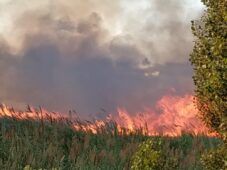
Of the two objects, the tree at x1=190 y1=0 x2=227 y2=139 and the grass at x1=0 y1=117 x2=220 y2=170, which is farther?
the grass at x1=0 y1=117 x2=220 y2=170

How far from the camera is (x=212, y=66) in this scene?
662 inches

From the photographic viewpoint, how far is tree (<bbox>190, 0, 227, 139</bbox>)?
16703 millimetres

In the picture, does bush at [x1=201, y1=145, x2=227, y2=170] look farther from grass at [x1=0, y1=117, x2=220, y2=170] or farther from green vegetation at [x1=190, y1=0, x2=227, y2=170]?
grass at [x1=0, y1=117, x2=220, y2=170]

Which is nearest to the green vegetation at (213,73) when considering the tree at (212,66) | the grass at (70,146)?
the tree at (212,66)

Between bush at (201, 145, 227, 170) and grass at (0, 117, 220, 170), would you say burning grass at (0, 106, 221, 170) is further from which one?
bush at (201, 145, 227, 170)

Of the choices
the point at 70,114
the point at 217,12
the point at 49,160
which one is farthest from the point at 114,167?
the point at 217,12

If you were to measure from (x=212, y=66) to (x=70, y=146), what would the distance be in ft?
51.3

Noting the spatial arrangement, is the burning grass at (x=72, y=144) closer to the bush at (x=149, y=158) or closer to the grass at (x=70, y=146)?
the grass at (x=70, y=146)

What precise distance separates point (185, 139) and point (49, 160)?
13278mm

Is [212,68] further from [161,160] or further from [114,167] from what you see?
[114,167]

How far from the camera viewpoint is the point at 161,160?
17.3 metres

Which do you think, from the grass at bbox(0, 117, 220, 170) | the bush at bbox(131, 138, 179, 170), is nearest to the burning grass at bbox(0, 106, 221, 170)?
the grass at bbox(0, 117, 220, 170)

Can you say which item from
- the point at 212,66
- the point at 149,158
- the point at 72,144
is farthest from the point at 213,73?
the point at 72,144

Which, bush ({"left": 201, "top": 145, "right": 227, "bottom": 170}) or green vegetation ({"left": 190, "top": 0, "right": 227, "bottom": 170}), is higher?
green vegetation ({"left": 190, "top": 0, "right": 227, "bottom": 170})
